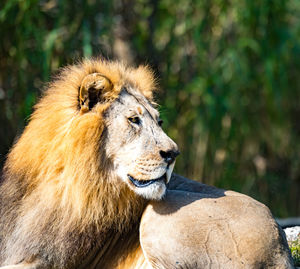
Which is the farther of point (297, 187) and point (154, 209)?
point (297, 187)

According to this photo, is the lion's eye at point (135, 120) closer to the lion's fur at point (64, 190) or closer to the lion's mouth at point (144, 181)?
the lion's fur at point (64, 190)

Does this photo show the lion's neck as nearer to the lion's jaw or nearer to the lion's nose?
the lion's jaw

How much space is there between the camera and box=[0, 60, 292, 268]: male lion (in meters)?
3.51

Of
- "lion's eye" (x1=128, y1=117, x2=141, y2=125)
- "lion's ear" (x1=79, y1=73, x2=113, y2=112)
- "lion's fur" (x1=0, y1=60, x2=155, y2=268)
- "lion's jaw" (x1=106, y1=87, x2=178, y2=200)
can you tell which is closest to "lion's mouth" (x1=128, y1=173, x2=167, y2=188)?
"lion's jaw" (x1=106, y1=87, x2=178, y2=200)

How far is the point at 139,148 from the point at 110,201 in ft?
1.26

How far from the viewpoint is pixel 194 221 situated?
3.57m

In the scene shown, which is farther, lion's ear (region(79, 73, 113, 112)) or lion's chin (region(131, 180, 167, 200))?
lion's ear (region(79, 73, 113, 112))

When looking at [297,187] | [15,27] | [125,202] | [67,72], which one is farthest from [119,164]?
[297,187]

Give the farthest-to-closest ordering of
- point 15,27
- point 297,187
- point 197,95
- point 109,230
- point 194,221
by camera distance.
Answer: point 297,187, point 197,95, point 15,27, point 109,230, point 194,221

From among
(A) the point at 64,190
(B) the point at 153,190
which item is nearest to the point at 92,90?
(A) the point at 64,190

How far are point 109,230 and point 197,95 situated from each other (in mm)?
5708

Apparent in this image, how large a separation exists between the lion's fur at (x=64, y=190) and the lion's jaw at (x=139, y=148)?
0.23ft

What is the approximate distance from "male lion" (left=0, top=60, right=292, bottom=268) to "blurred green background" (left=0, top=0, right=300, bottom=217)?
11.0 feet

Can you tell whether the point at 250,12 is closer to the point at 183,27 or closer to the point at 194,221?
the point at 183,27
